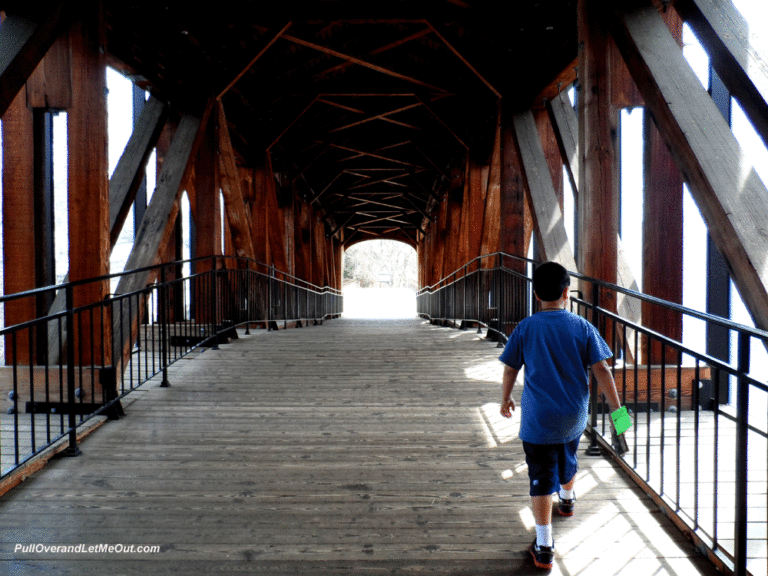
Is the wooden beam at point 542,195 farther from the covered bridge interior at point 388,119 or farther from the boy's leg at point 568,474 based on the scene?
the boy's leg at point 568,474

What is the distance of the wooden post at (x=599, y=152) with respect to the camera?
4770 mm

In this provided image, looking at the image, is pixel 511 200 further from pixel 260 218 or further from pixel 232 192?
pixel 260 218

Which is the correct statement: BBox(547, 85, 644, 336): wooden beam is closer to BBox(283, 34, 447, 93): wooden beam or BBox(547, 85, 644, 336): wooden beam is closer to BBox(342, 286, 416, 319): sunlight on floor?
BBox(283, 34, 447, 93): wooden beam

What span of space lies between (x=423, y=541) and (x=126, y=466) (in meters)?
1.82

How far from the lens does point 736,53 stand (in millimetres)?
3219

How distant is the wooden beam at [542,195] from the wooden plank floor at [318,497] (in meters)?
1.95

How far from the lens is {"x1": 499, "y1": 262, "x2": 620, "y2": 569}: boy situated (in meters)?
2.33

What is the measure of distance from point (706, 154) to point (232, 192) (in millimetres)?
6874

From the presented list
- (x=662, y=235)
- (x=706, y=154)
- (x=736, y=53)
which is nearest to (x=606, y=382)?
(x=706, y=154)

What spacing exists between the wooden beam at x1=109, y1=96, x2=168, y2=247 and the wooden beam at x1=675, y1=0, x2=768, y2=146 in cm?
533

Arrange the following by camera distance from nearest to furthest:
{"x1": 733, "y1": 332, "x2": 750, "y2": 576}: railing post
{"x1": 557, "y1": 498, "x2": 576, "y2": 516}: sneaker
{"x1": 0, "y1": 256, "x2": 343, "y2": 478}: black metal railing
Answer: {"x1": 733, "y1": 332, "x2": 750, "y2": 576}: railing post < {"x1": 557, "y1": 498, "x2": 576, "y2": 516}: sneaker < {"x1": 0, "y1": 256, "x2": 343, "y2": 478}: black metal railing

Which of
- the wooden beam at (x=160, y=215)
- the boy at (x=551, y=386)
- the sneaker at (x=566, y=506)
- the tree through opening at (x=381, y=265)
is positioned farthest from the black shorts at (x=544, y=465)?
the tree through opening at (x=381, y=265)

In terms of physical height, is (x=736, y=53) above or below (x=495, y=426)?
above

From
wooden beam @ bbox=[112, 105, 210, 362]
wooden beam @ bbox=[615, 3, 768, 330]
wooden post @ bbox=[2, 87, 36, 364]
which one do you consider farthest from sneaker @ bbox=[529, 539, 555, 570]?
wooden post @ bbox=[2, 87, 36, 364]
